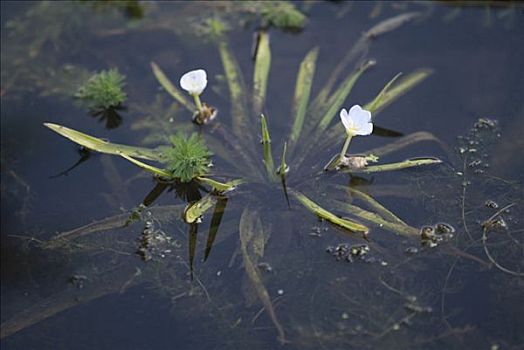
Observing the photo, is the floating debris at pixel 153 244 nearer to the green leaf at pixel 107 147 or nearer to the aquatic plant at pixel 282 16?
the green leaf at pixel 107 147

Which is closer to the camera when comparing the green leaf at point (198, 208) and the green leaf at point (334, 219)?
the green leaf at point (334, 219)

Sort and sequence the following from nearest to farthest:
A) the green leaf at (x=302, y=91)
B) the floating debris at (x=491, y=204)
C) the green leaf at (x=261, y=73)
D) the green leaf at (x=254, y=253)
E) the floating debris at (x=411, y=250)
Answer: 1. the green leaf at (x=254, y=253)
2. the floating debris at (x=411, y=250)
3. the floating debris at (x=491, y=204)
4. the green leaf at (x=302, y=91)
5. the green leaf at (x=261, y=73)

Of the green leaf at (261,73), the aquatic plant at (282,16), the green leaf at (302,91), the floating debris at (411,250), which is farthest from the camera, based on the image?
the aquatic plant at (282,16)

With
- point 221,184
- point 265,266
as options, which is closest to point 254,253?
point 265,266

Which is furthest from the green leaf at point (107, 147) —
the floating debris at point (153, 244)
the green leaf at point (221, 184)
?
the floating debris at point (153, 244)

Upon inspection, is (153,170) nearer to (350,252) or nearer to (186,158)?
(186,158)

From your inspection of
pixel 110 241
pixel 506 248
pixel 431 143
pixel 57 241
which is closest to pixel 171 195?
pixel 110 241

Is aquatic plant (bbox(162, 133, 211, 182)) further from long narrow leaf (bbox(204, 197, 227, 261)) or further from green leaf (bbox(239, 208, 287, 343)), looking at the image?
green leaf (bbox(239, 208, 287, 343))
